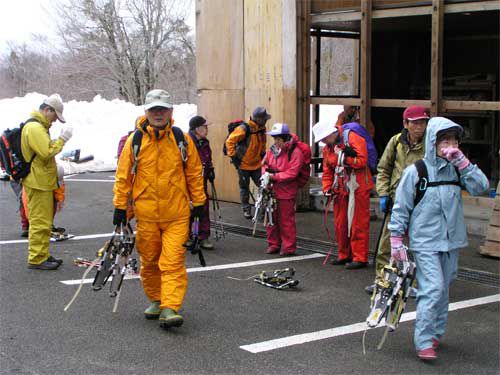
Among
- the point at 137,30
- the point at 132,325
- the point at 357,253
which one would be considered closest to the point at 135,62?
the point at 137,30

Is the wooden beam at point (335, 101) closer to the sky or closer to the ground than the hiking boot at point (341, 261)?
closer to the sky

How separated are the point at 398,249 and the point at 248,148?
6.08m

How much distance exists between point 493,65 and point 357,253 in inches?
307

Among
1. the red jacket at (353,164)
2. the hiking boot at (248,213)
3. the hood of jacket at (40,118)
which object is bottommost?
the hiking boot at (248,213)

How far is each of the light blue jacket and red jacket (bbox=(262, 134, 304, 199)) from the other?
3.72 metres

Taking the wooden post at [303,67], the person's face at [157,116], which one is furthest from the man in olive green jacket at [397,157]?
the wooden post at [303,67]

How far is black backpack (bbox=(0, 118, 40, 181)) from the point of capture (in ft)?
30.2

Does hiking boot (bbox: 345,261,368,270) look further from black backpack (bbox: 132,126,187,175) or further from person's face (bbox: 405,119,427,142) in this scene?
black backpack (bbox: 132,126,187,175)

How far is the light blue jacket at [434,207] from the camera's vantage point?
242 inches

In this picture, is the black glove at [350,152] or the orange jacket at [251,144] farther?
the orange jacket at [251,144]

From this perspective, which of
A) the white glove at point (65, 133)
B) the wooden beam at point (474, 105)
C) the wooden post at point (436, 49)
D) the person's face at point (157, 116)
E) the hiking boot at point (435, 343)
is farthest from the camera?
the wooden post at point (436, 49)

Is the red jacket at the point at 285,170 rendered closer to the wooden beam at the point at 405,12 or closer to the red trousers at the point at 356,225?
the red trousers at the point at 356,225

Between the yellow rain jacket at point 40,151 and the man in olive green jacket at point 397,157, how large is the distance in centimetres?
359

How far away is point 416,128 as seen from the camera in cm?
784
